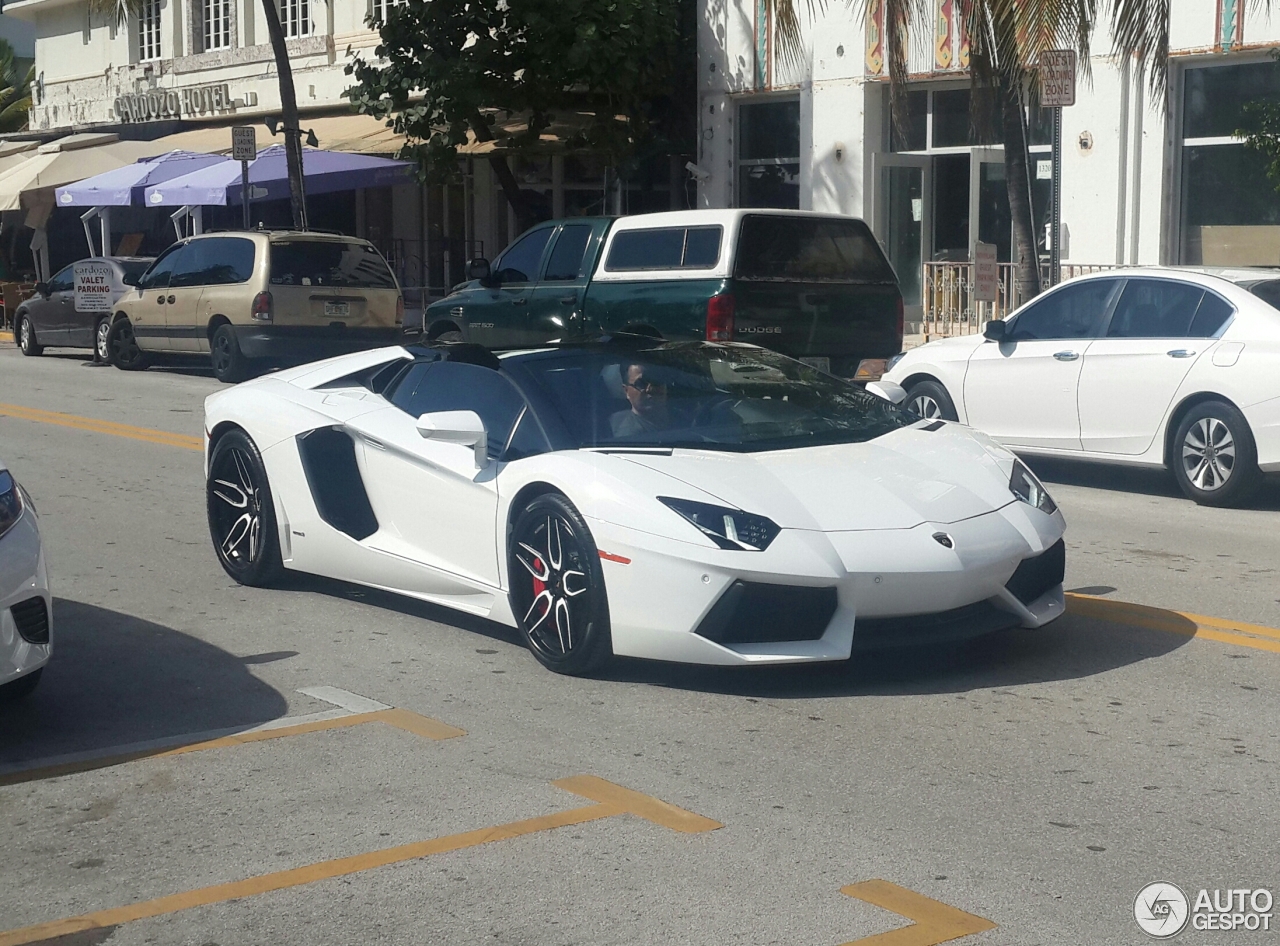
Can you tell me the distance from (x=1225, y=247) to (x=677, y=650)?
15.9 m

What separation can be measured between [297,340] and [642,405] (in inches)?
531

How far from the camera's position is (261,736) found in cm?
586

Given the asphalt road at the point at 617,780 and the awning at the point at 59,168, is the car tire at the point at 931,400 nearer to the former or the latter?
the asphalt road at the point at 617,780

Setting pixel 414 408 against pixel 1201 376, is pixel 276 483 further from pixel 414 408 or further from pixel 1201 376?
pixel 1201 376

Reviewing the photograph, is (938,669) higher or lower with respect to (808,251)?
lower

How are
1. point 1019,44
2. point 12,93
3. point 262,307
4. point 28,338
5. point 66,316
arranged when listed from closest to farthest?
1. point 1019,44
2. point 262,307
3. point 66,316
4. point 28,338
5. point 12,93

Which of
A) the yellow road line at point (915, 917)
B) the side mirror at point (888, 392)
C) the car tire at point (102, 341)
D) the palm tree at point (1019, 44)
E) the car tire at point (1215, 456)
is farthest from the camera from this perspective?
the car tire at point (102, 341)

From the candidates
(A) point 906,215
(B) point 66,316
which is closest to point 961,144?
(A) point 906,215

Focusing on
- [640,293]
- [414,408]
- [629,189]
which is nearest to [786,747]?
[414,408]

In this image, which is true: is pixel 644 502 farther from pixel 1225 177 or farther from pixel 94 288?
pixel 94 288

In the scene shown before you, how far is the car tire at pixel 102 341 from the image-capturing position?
22906 mm

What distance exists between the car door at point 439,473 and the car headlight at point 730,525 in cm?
102

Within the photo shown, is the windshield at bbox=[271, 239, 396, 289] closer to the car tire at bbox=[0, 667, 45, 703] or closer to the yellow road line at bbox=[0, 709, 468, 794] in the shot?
A: the car tire at bbox=[0, 667, 45, 703]

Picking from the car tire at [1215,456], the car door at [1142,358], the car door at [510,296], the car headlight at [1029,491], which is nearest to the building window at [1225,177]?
the car door at [510,296]
